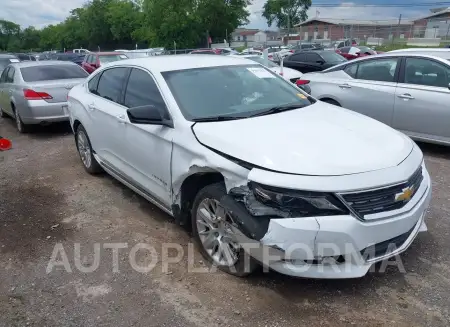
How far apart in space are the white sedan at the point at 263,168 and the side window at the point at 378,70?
285cm

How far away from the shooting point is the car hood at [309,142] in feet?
9.25

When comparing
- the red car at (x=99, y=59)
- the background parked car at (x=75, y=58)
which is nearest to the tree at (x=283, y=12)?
the background parked car at (x=75, y=58)

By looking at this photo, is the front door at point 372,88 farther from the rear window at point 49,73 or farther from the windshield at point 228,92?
the rear window at point 49,73

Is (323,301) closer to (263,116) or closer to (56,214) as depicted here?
(263,116)

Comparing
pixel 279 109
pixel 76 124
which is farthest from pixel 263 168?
pixel 76 124

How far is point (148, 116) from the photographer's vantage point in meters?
3.59

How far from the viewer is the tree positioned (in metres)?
86.7

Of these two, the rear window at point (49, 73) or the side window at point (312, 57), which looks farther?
the side window at point (312, 57)

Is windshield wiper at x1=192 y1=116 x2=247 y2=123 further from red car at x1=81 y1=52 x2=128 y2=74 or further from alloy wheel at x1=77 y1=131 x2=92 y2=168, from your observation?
red car at x1=81 y1=52 x2=128 y2=74

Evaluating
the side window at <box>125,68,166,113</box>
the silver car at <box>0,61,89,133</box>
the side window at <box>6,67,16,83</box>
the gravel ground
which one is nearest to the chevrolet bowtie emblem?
the gravel ground

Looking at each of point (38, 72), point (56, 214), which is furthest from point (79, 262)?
point (38, 72)

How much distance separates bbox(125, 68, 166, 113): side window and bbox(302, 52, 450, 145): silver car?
155 inches

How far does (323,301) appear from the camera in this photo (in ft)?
9.73

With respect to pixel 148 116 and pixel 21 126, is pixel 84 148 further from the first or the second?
pixel 21 126
